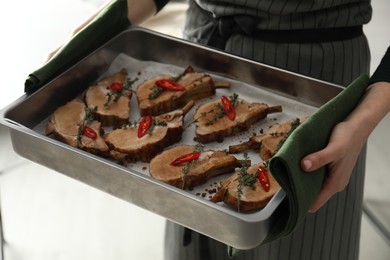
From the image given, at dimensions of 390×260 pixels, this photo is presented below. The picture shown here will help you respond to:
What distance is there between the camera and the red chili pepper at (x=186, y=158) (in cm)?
111

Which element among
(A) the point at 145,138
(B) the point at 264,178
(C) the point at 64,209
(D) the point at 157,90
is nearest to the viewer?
(B) the point at 264,178

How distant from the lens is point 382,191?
2.49 meters

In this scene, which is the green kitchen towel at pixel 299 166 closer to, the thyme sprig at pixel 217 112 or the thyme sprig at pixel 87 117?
the thyme sprig at pixel 217 112

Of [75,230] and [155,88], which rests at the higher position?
[155,88]

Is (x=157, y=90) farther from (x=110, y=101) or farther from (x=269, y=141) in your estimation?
(x=269, y=141)

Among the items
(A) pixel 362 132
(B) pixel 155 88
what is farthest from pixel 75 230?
(A) pixel 362 132

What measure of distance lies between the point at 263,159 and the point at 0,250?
1.44 meters

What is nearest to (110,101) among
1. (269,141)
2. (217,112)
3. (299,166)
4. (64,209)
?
(217,112)

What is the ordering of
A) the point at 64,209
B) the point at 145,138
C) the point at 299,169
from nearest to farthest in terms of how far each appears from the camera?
the point at 299,169 < the point at 145,138 < the point at 64,209

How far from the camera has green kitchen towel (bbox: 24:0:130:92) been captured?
1.21m

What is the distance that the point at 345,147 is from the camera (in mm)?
979

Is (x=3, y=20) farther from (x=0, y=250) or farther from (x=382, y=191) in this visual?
(x=382, y=191)

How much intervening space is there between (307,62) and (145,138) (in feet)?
1.23

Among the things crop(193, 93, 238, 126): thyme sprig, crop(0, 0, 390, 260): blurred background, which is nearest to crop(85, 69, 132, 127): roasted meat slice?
crop(193, 93, 238, 126): thyme sprig
